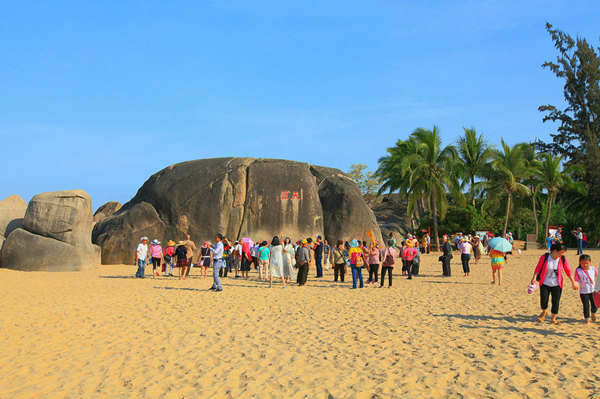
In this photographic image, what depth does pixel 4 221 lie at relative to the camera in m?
24.2

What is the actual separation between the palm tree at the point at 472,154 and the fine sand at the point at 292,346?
32264 millimetres

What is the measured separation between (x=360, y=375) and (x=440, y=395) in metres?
1.03

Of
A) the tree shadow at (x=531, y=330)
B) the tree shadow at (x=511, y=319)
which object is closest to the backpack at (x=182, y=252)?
the tree shadow at (x=511, y=319)

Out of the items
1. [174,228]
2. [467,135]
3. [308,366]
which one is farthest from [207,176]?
[467,135]

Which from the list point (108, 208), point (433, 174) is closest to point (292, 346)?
point (433, 174)

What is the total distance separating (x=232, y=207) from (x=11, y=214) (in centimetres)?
1137

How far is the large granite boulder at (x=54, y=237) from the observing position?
1969cm

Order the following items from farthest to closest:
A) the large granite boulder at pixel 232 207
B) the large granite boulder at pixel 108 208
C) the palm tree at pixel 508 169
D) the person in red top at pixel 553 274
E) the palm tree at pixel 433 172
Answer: the large granite boulder at pixel 108 208 < the palm tree at pixel 508 169 < the palm tree at pixel 433 172 < the large granite boulder at pixel 232 207 < the person in red top at pixel 553 274

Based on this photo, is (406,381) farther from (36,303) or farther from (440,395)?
(36,303)

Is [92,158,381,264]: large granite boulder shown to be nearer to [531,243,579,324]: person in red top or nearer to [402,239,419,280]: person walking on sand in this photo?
[402,239,419,280]: person walking on sand

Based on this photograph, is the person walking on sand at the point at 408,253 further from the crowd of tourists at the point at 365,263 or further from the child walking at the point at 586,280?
the child walking at the point at 586,280

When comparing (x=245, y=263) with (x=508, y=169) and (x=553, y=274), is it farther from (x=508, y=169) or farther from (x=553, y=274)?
(x=508, y=169)

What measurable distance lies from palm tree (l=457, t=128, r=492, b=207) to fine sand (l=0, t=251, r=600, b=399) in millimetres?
32264

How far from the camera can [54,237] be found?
20281 mm
